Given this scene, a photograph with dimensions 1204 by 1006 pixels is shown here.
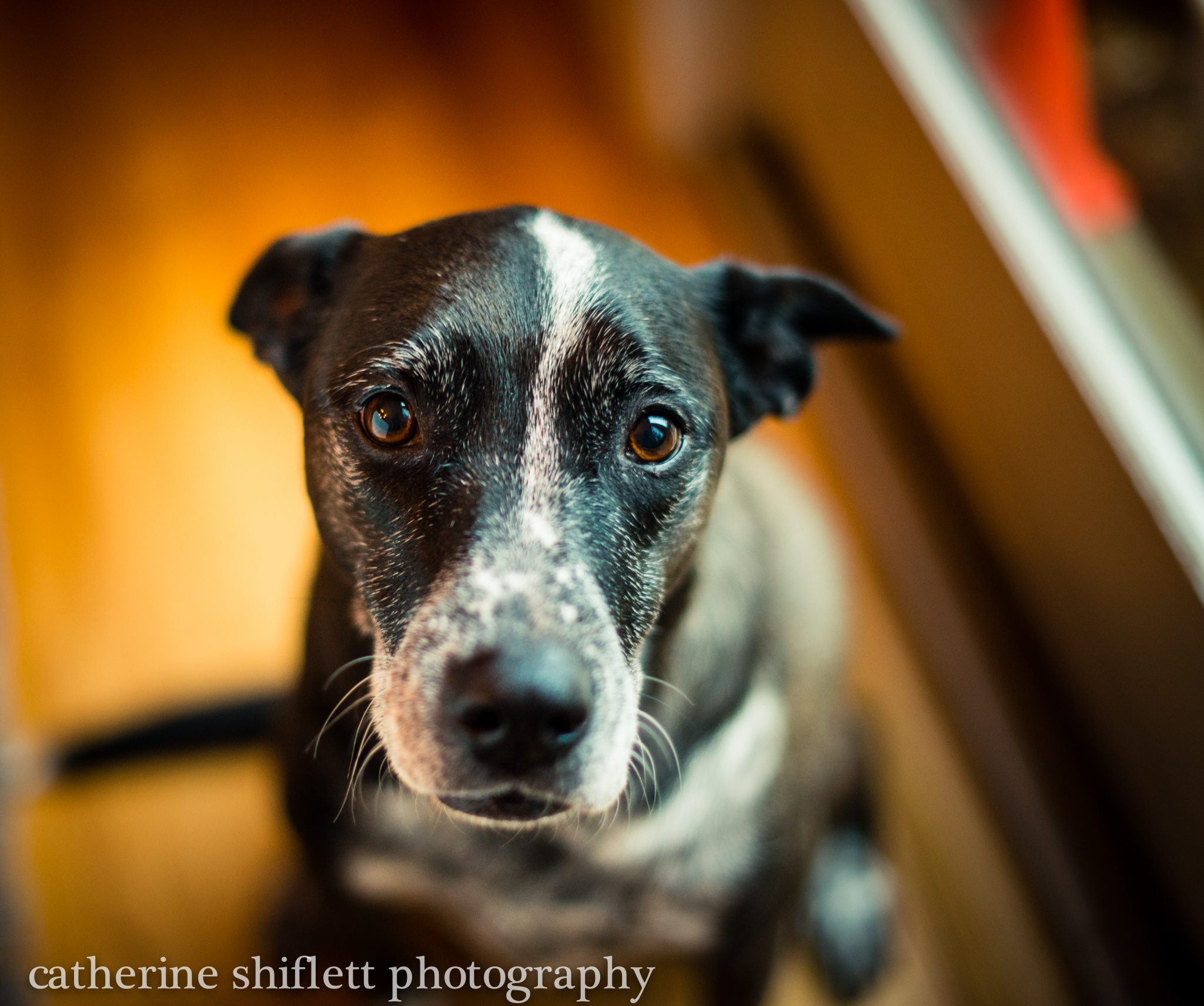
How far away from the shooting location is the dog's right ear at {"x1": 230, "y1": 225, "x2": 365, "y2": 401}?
120 cm

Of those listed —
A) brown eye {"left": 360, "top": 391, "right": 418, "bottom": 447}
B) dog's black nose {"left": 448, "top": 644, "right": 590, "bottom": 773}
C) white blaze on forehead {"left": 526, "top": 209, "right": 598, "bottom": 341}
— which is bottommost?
dog's black nose {"left": 448, "top": 644, "right": 590, "bottom": 773}

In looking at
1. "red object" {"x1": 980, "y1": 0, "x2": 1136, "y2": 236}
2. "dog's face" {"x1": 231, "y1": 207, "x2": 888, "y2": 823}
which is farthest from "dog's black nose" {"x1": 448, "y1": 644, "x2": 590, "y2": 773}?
"red object" {"x1": 980, "y1": 0, "x2": 1136, "y2": 236}

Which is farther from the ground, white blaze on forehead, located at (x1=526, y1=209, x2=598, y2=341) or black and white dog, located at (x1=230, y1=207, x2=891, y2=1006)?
white blaze on forehead, located at (x1=526, y1=209, x2=598, y2=341)

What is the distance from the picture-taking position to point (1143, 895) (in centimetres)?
200

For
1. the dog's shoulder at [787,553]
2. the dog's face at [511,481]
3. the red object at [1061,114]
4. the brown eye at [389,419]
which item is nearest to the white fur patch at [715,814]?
the dog's shoulder at [787,553]

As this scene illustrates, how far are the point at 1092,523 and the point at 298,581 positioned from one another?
6.02ft

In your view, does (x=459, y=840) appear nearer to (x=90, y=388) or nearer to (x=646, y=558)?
(x=646, y=558)

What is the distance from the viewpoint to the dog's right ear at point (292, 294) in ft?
3.95

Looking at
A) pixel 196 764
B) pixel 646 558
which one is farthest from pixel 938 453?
pixel 196 764

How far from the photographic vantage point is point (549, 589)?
39.7 inches

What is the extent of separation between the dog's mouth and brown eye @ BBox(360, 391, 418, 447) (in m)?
0.40

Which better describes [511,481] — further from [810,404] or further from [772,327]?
[810,404]

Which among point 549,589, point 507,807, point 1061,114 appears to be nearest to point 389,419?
point 549,589

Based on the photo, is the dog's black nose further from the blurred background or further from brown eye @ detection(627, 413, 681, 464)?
the blurred background
